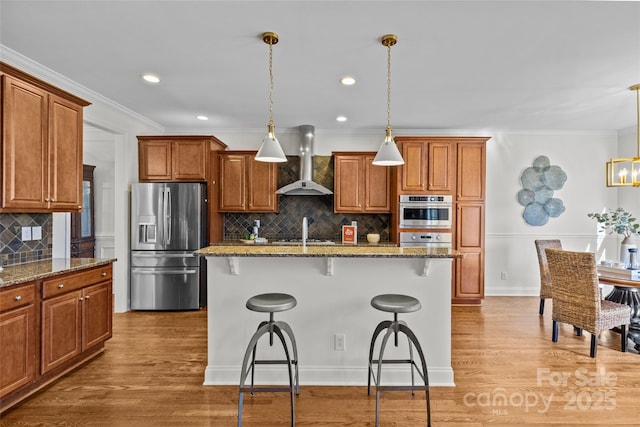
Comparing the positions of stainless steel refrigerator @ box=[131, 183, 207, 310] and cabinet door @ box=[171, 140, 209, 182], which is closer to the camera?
stainless steel refrigerator @ box=[131, 183, 207, 310]

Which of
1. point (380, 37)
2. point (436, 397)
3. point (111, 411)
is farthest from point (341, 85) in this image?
point (111, 411)

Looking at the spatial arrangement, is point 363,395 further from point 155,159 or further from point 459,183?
point 155,159

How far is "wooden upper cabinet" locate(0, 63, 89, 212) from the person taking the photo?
2.40 meters

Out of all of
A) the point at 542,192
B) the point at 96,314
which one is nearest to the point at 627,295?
the point at 542,192

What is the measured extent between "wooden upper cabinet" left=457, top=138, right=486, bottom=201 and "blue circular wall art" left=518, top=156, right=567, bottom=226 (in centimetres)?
107

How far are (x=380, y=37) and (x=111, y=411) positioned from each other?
3.23 metres

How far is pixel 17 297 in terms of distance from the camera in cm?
218

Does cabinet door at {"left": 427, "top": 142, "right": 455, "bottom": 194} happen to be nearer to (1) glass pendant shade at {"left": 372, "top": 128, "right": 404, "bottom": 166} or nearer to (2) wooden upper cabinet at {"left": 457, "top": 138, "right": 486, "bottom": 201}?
(2) wooden upper cabinet at {"left": 457, "top": 138, "right": 486, "bottom": 201}

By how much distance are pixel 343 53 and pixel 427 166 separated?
250 centimetres

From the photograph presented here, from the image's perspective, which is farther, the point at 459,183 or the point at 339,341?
the point at 459,183

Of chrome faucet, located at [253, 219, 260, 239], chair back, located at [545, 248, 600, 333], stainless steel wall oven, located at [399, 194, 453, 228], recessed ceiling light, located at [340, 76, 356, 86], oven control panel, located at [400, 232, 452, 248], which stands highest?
recessed ceiling light, located at [340, 76, 356, 86]

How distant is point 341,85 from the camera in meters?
3.42

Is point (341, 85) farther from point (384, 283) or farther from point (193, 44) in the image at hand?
point (384, 283)

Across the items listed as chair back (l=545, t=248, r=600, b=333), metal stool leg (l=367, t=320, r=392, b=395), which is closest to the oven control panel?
chair back (l=545, t=248, r=600, b=333)
